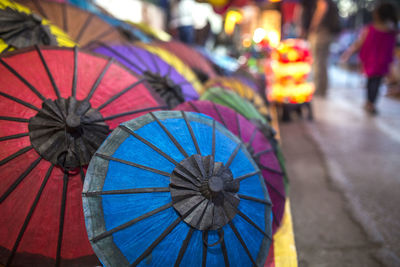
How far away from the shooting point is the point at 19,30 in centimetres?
195

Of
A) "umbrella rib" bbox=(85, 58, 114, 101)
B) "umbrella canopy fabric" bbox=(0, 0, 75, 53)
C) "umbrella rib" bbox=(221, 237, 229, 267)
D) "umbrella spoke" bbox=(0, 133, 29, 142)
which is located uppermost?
"umbrella canopy fabric" bbox=(0, 0, 75, 53)

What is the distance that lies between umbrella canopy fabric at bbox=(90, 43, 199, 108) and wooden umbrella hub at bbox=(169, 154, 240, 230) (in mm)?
1011

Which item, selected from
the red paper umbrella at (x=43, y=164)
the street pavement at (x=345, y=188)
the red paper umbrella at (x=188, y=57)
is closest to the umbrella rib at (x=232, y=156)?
the red paper umbrella at (x=43, y=164)

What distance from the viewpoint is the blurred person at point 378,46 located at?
6074mm

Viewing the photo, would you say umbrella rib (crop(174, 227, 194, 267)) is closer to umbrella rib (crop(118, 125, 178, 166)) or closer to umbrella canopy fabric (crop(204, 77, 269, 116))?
umbrella rib (crop(118, 125, 178, 166))

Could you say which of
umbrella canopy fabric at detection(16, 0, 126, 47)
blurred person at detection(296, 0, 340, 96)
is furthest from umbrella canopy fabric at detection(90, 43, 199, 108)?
blurred person at detection(296, 0, 340, 96)

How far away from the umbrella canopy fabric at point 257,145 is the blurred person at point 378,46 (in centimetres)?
558

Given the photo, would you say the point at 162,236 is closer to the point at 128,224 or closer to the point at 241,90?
the point at 128,224

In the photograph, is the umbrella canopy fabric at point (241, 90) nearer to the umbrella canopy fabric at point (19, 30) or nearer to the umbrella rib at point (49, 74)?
the umbrella canopy fabric at point (19, 30)

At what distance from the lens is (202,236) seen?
1.28m

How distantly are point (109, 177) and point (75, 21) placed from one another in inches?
99.7

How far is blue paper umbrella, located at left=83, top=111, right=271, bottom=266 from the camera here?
123cm

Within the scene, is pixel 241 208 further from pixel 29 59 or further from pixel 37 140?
pixel 29 59

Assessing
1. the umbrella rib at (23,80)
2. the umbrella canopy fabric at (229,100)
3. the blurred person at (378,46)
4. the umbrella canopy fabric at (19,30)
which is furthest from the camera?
the blurred person at (378,46)
